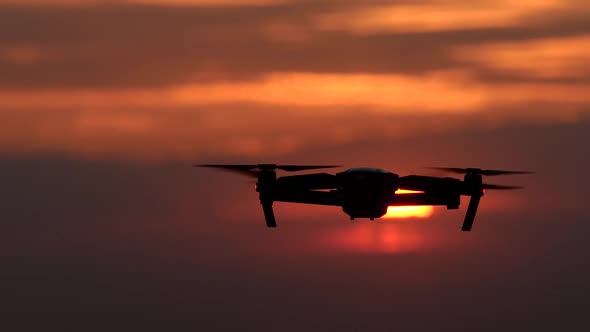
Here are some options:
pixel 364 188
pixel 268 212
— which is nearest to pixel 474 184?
pixel 364 188

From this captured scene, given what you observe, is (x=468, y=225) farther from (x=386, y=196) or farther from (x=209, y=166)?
(x=209, y=166)

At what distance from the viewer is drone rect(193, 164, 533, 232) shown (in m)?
151

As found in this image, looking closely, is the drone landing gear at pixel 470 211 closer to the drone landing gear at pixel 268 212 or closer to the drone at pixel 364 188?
the drone at pixel 364 188

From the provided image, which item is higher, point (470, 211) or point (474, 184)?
point (474, 184)

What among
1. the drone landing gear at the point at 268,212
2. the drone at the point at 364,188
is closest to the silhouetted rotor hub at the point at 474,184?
the drone at the point at 364,188

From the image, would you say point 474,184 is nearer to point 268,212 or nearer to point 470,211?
point 470,211

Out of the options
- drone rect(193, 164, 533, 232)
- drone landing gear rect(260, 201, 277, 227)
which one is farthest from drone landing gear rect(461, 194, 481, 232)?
drone landing gear rect(260, 201, 277, 227)

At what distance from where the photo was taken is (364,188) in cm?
15062

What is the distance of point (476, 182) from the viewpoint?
16225cm

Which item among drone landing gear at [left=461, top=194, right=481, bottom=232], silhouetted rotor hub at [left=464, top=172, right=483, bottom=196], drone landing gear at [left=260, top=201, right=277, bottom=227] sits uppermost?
silhouetted rotor hub at [left=464, top=172, right=483, bottom=196]

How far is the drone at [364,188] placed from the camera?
496 ft

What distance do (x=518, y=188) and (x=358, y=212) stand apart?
1693cm

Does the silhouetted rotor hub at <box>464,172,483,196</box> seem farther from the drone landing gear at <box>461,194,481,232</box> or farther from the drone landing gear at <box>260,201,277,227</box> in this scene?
the drone landing gear at <box>260,201,277,227</box>

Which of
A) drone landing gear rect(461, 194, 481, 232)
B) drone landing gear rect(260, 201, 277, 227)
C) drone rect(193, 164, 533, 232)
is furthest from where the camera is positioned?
drone landing gear rect(461, 194, 481, 232)
